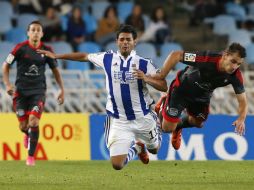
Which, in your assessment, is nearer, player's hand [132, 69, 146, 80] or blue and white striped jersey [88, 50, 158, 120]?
player's hand [132, 69, 146, 80]

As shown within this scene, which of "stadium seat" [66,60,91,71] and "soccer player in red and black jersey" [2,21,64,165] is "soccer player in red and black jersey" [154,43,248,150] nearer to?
"soccer player in red and black jersey" [2,21,64,165]

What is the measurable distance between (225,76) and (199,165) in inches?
114

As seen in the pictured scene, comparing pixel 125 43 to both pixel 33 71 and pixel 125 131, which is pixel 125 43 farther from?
pixel 33 71

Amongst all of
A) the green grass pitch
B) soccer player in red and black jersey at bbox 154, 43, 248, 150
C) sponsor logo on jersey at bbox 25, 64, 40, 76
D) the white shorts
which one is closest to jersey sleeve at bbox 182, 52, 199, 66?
soccer player in red and black jersey at bbox 154, 43, 248, 150

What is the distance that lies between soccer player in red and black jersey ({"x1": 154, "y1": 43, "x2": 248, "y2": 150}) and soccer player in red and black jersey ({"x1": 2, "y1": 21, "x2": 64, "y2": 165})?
1.97m

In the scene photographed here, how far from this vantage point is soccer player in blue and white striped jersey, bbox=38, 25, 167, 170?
1224 centimetres

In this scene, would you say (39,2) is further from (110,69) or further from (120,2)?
(110,69)

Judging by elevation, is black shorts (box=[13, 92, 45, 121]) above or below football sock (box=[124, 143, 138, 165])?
above

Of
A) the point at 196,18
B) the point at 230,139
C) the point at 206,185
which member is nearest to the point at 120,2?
the point at 196,18

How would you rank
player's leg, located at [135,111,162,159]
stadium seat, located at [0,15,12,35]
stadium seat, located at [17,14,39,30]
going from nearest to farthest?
player's leg, located at [135,111,162,159], stadium seat, located at [0,15,12,35], stadium seat, located at [17,14,39,30]

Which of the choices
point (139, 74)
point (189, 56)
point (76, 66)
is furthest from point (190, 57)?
point (76, 66)

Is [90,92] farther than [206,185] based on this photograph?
Yes

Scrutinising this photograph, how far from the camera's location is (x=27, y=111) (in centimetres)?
1530

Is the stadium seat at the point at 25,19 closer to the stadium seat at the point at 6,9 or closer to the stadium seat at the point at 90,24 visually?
the stadium seat at the point at 6,9
